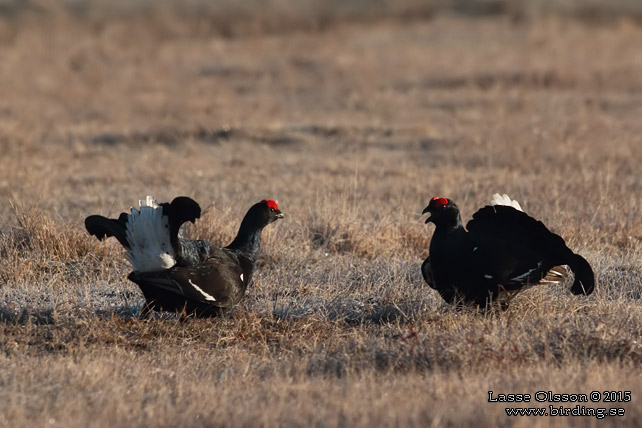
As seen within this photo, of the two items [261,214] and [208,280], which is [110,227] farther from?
[261,214]

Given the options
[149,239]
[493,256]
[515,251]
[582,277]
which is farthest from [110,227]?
[582,277]

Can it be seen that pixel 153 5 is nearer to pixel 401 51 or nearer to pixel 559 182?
pixel 401 51

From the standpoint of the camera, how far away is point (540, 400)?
4613 millimetres

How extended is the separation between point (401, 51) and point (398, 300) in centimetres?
1883

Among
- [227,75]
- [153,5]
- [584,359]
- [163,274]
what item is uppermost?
[153,5]

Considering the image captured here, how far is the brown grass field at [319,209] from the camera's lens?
484 cm

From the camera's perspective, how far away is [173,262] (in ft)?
19.2

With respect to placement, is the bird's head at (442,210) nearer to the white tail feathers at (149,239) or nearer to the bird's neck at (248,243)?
the bird's neck at (248,243)

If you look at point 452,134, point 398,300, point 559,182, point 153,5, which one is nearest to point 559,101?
point 452,134

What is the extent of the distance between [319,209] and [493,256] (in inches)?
122

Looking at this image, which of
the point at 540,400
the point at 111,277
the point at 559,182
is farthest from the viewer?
the point at 559,182

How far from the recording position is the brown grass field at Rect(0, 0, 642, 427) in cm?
484

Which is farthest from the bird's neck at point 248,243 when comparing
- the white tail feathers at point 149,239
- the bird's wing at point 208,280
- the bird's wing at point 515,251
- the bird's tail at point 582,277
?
the bird's tail at point 582,277

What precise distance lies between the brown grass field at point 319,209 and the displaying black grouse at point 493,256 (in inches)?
8.7
